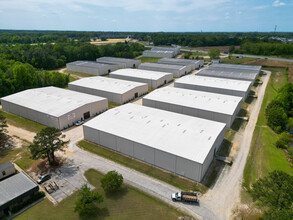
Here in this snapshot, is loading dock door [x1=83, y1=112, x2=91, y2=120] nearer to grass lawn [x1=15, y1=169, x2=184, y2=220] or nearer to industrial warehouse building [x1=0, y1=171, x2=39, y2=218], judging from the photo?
industrial warehouse building [x1=0, y1=171, x2=39, y2=218]

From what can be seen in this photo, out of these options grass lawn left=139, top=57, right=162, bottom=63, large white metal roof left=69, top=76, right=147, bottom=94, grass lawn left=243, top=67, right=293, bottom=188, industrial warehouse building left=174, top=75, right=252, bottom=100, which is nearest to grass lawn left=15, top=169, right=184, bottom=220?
grass lawn left=243, top=67, right=293, bottom=188

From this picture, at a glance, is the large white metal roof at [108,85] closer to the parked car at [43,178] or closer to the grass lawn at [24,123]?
the grass lawn at [24,123]

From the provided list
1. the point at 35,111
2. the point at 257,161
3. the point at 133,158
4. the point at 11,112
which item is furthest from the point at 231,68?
the point at 11,112

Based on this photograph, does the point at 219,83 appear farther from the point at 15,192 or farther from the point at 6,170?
the point at 15,192

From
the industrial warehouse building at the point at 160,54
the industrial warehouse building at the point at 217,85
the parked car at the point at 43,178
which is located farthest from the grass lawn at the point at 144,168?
the industrial warehouse building at the point at 160,54

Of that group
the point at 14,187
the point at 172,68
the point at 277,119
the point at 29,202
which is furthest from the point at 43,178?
the point at 172,68

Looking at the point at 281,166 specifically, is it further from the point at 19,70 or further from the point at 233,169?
the point at 19,70

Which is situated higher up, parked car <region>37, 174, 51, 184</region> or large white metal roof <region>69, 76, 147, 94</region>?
large white metal roof <region>69, 76, 147, 94</region>
